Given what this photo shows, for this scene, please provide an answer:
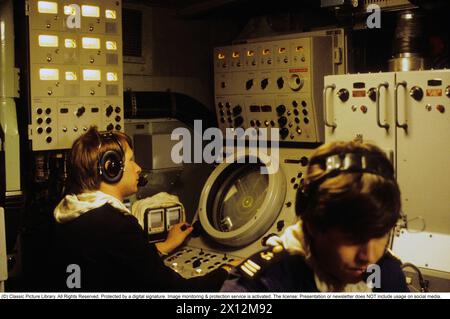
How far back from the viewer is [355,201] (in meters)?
1.66

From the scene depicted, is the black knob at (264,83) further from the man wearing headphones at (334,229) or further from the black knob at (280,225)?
the man wearing headphones at (334,229)

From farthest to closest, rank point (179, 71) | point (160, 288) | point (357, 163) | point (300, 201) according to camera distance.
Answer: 1. point (179, 71)
2. point (160, 288)
3. point (300, 201)
4. point (357, 163)

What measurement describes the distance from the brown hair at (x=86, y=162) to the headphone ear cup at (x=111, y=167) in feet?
0.08

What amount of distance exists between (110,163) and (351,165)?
1.46 meters

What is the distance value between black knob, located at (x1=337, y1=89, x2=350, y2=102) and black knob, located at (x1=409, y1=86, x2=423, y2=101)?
1.41 feet

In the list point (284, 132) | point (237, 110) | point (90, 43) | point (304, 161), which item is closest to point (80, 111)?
point (90, 43)

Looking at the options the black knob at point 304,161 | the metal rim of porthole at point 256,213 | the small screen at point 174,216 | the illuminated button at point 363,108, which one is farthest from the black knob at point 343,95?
the small screen at point 174,216

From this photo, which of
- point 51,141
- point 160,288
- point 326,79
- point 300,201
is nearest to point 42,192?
point 51,141

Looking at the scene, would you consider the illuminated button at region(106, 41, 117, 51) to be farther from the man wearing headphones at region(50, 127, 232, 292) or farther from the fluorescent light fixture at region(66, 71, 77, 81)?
the man wearing headphones at region(50, 127, 232, 292)

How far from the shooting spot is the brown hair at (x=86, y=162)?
280 cm

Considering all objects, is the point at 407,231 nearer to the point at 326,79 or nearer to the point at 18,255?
the point at 326,79
